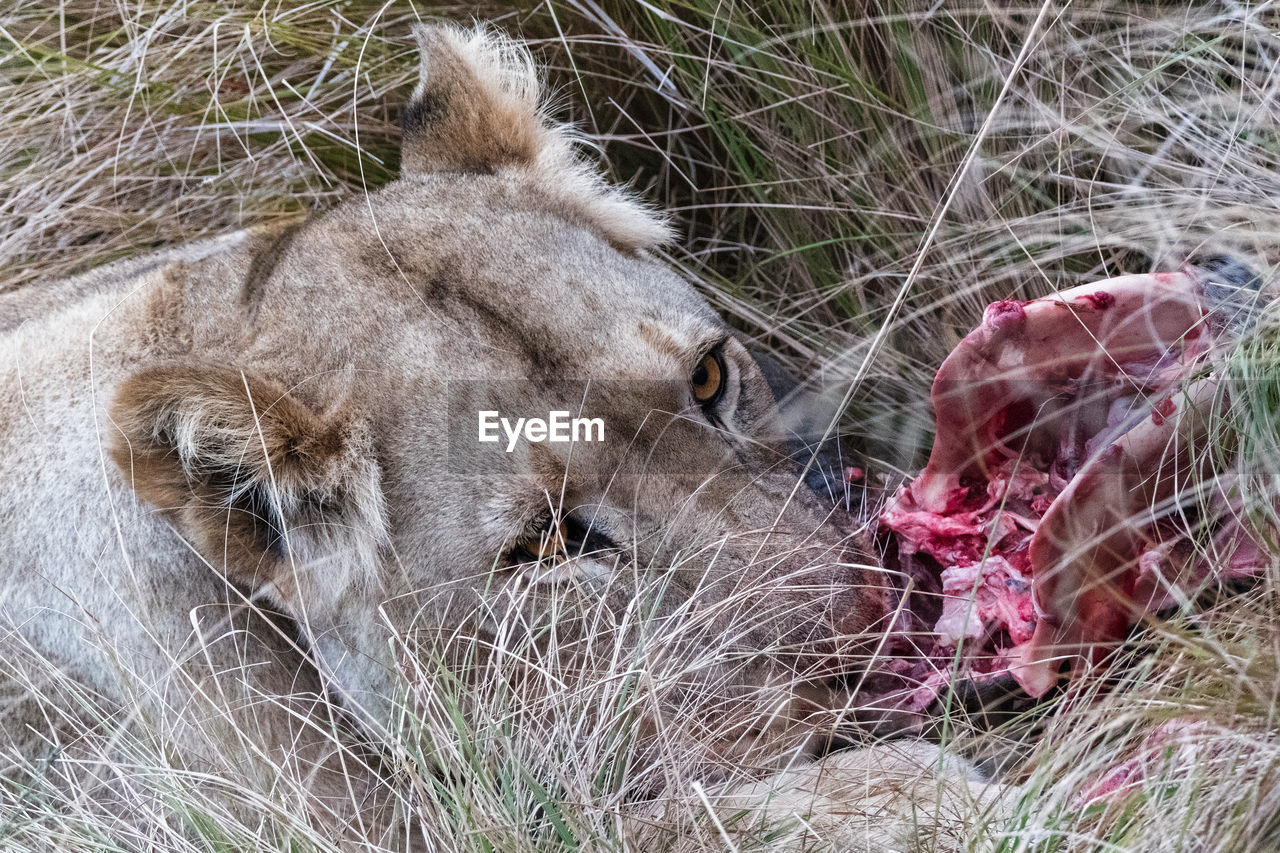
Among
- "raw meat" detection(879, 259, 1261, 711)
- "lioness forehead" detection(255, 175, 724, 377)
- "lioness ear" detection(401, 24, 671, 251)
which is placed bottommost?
"raw meat" detection(879, 259, 1261, 711)

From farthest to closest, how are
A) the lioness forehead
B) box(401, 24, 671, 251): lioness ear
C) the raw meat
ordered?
box(401, 24, 671, 251): lioness ear
the lioness forehead
the raw meat

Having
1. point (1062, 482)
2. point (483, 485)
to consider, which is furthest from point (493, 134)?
point (1062, 482)

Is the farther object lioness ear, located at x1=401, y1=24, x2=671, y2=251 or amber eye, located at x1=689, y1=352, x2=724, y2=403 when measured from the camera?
lioness ear, located at x1=401, y1=24, x2=671, y2=251

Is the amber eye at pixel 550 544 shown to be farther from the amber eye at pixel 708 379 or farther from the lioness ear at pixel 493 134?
the lioness ear at pixel 493 134

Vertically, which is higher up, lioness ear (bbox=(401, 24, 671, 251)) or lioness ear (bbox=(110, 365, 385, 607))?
lioness ear (bbox=(401, 24, 671, 251))

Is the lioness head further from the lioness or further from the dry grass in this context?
the dry grass

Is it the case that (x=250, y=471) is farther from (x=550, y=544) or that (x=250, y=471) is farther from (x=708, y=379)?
(x=708, y=379)

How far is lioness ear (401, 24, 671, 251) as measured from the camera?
286cm

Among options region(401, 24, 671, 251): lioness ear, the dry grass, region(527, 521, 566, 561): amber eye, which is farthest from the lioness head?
region(401, 24, 671, 251): lioness ear

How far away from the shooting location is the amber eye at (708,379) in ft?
8.38

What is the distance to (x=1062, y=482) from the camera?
251 cm

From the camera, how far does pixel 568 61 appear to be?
385 centimetres

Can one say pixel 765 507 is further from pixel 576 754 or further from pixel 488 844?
pixel 488 844

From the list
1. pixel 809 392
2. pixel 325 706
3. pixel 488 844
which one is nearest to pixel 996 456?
pixel 809 392
